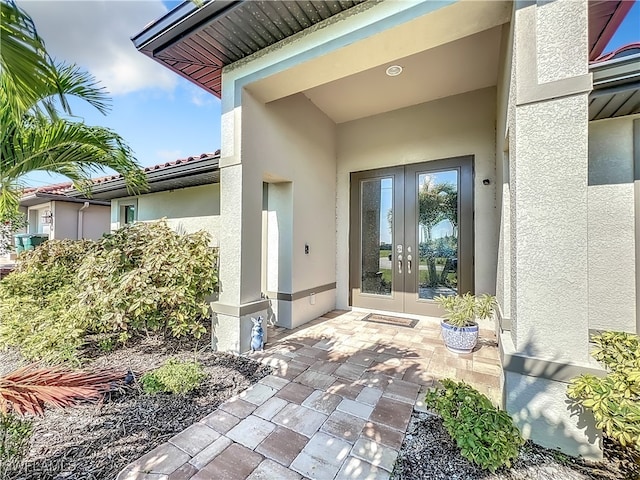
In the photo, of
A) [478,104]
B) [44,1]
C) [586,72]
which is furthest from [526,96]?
[44,1]

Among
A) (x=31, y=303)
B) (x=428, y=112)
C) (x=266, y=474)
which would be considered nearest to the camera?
(x=266, y=474)

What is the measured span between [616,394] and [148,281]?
17.3ft

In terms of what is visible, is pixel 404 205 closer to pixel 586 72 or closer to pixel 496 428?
pixel 586 72

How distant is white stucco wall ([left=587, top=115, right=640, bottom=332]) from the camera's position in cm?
361

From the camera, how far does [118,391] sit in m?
3.19

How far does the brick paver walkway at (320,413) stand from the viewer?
2209mm

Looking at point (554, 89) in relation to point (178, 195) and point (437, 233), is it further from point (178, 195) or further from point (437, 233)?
point (178, 195)

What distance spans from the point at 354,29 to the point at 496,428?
439cm

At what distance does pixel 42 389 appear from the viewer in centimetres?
245

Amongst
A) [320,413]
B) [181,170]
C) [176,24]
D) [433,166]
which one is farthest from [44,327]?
[433,166]

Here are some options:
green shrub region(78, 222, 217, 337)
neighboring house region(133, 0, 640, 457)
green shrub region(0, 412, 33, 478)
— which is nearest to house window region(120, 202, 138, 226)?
green shrub region(78, 222, 217, 337)

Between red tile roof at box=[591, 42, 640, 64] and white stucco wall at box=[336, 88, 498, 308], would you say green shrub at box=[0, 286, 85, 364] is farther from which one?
red tile roof at box=[591, 42, 640, 64]

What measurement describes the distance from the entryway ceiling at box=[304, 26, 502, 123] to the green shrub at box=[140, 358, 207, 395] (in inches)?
214

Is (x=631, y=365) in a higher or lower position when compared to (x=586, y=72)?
lower
